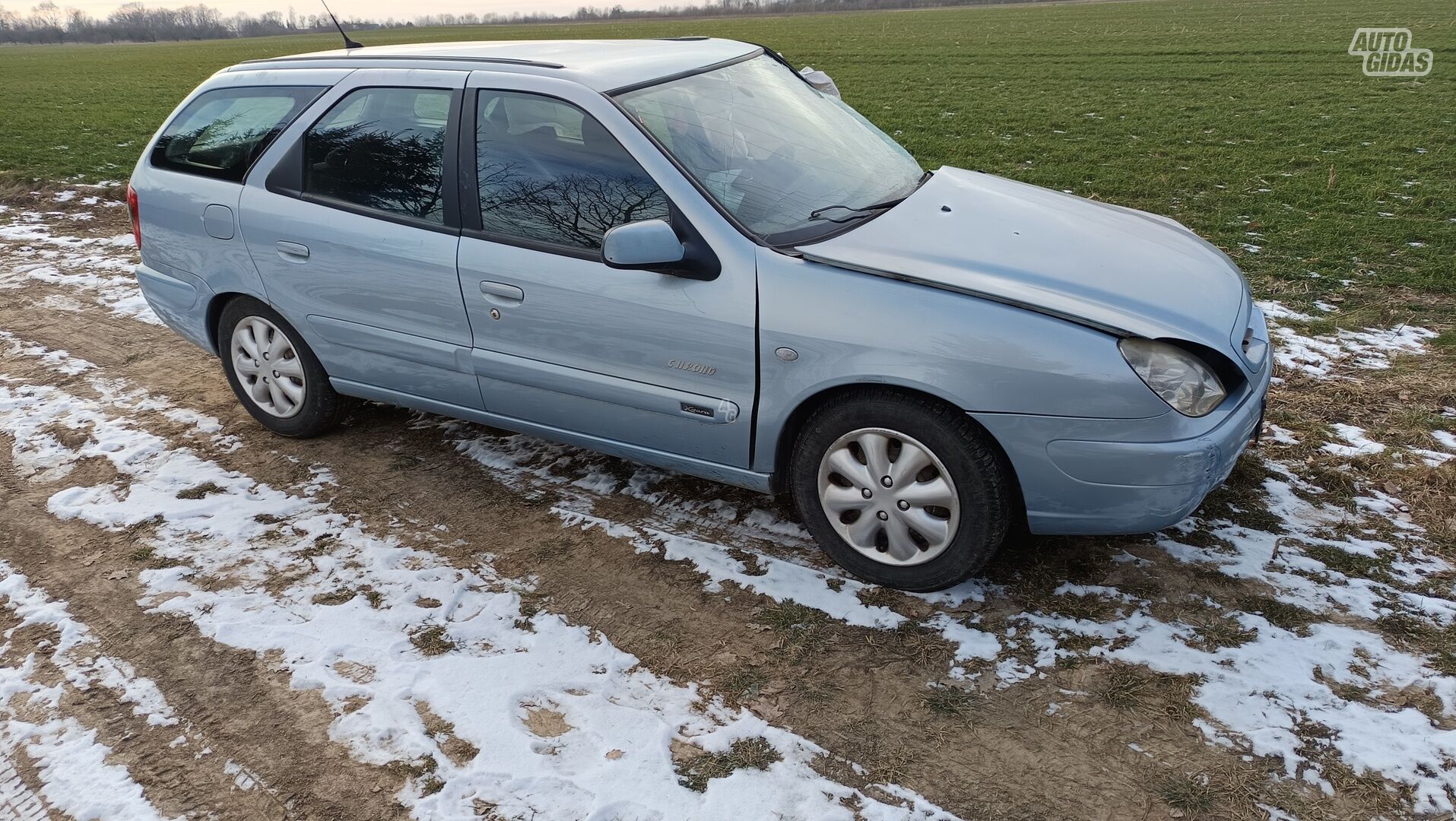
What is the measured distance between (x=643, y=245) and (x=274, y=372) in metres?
2.36

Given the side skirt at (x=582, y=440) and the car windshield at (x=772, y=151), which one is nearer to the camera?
the car windshield at (x=772, y=151)

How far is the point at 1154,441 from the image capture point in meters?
2.83

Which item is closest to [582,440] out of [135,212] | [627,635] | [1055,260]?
[627,635]

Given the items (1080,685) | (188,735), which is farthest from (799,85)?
(188,735)

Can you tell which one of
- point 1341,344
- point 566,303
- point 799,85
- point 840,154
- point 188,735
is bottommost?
point 188,735

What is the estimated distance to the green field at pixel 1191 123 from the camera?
748cm

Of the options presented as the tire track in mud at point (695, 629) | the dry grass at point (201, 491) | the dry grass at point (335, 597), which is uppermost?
the tire track in mud at point (695, 629)

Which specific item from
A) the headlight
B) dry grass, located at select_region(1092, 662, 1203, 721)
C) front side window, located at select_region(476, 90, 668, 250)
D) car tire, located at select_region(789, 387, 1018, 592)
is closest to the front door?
front side window, located at select_region(476, 90, 668, 250)

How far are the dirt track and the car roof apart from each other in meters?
1.68

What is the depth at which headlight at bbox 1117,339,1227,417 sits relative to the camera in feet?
9.31

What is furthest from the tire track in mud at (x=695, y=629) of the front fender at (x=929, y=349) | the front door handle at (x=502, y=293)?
the front door handle at (x=502, y=293)

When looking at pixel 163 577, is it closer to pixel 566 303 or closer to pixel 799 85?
pixel 566 303

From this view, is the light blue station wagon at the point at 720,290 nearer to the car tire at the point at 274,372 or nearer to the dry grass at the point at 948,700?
the car tire at the point at 274,372

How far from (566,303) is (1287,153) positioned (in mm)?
9969
